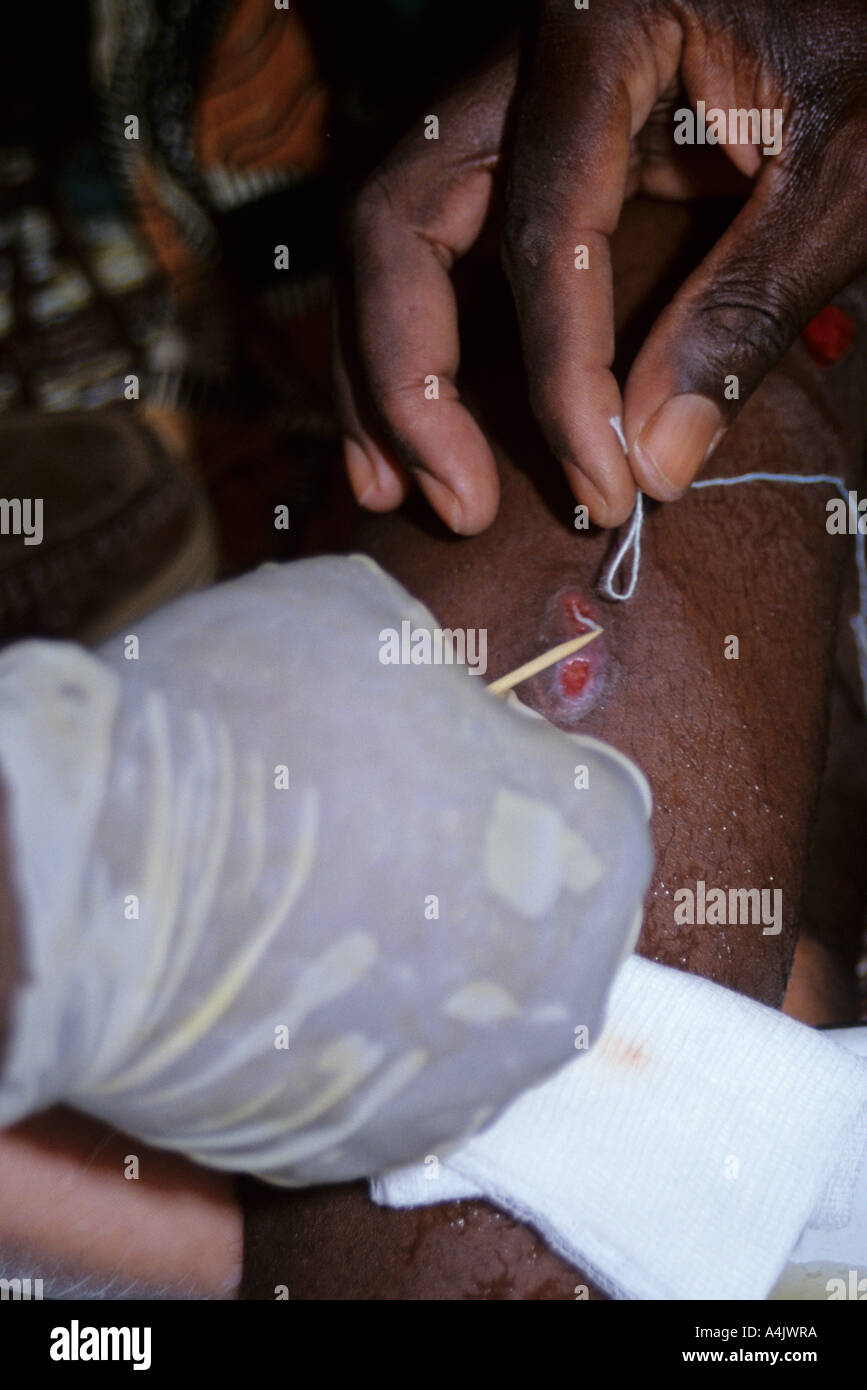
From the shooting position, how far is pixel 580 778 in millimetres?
618

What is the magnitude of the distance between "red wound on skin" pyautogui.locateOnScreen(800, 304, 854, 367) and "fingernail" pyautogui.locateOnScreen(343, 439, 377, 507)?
484 millimetres

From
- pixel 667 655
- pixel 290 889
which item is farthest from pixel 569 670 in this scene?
pixel 290 889

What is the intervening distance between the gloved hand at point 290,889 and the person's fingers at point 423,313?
1.26 feet

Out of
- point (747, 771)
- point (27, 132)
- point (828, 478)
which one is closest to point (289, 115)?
point (27, 132)

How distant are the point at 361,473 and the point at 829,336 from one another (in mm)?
528

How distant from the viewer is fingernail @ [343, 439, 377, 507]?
108 cm

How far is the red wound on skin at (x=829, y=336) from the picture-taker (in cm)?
106

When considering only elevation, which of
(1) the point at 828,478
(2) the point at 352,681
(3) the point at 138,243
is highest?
(3) the point at 138,243

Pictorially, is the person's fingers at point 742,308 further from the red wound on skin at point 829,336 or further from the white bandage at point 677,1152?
the white bandage at point 677,1152

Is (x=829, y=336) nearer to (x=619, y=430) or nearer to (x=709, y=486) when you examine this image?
(x=709, y=486)

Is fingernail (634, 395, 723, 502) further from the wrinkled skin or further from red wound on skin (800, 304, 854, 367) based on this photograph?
red wound on skin (800, 304, 854, 367)

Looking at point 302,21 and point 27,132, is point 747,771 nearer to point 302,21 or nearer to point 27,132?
point 302,21

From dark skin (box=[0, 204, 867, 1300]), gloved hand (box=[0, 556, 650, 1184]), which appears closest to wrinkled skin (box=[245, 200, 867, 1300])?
dark skin (box=[0, 204, 867, 1300])
